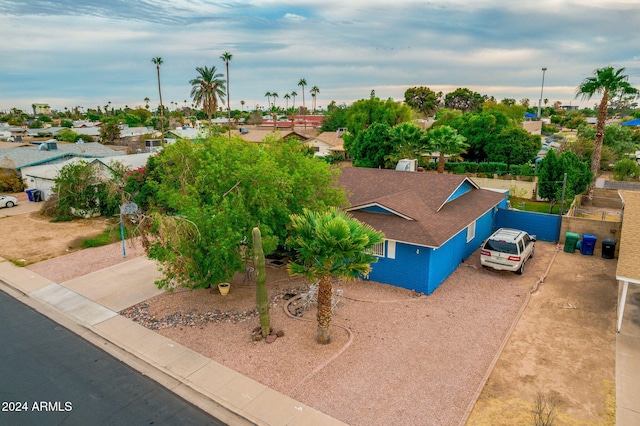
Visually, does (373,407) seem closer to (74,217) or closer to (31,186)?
(74,217)

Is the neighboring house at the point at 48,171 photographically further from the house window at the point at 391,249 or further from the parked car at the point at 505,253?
the parked car at the point at 505,253

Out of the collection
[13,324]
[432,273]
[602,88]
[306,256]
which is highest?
[602,88]

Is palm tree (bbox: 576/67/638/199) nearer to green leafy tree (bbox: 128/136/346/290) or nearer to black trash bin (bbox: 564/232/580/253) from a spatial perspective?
black trash bin (bbox: 564/232/580/253)

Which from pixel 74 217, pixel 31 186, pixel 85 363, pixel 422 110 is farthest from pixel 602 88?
pixel 422 110

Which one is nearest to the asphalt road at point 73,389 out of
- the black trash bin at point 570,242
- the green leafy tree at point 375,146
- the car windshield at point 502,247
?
the car windshield at point 502,247

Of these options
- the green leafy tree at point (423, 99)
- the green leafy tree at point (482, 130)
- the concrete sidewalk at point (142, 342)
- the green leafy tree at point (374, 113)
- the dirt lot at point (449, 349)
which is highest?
the green leafy tree at point (423, 99)

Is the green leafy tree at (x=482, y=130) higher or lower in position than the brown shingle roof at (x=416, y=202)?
higher

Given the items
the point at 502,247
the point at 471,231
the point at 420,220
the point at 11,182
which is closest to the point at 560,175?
the point at 471,231
